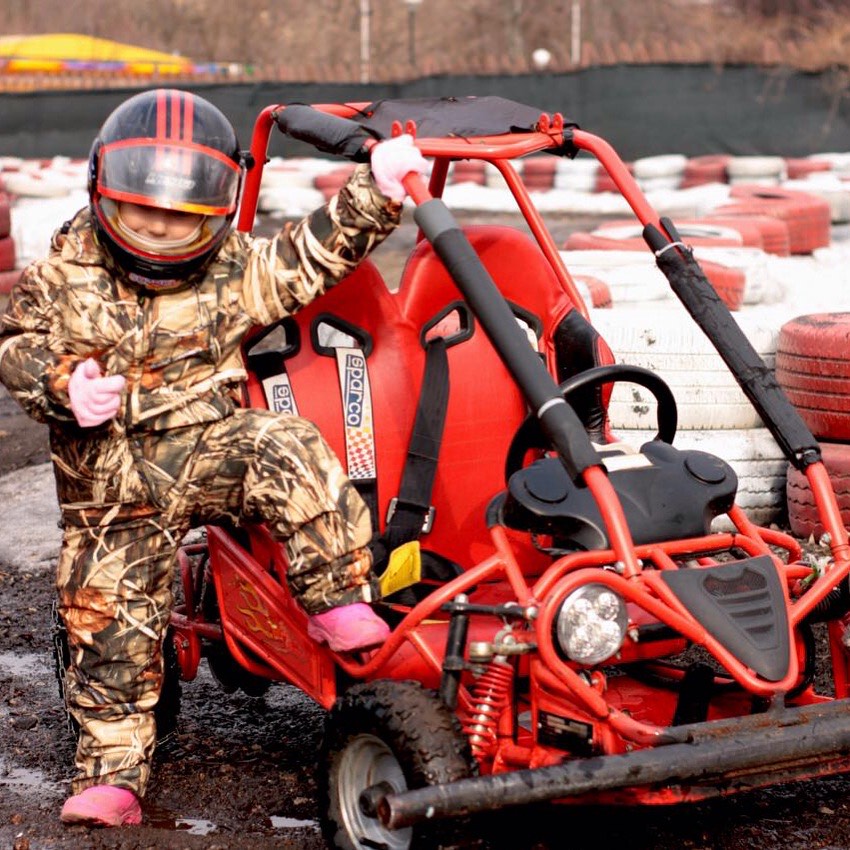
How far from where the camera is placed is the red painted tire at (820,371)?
17.5 ft

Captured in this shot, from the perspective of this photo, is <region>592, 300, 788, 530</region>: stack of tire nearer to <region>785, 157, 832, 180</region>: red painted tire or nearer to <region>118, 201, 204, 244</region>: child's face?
<region>118, 201, 204, 244</region>: child's face

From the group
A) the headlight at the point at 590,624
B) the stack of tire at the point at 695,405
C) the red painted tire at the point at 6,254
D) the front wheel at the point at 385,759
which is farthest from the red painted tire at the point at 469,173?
the headlight at the point at 590,624

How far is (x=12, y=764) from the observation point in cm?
392

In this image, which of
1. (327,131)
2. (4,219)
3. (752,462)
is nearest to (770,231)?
(752,462)

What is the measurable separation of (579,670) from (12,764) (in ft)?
5.44

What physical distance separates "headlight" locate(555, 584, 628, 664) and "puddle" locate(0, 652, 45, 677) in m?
2.24

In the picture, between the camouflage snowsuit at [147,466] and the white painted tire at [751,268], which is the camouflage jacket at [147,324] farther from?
the white painted tire at [751,268]

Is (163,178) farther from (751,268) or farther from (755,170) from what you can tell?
(755,170)

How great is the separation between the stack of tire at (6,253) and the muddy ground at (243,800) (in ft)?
22.7

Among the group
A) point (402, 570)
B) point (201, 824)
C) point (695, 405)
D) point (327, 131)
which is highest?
point (327, 131)

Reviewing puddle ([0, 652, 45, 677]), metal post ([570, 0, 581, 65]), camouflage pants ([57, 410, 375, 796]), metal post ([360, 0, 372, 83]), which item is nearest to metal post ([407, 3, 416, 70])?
metal post ([360, 0, 372, 83])

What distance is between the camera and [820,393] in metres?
5.38

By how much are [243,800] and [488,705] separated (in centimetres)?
89

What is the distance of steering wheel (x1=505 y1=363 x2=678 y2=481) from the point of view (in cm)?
331
